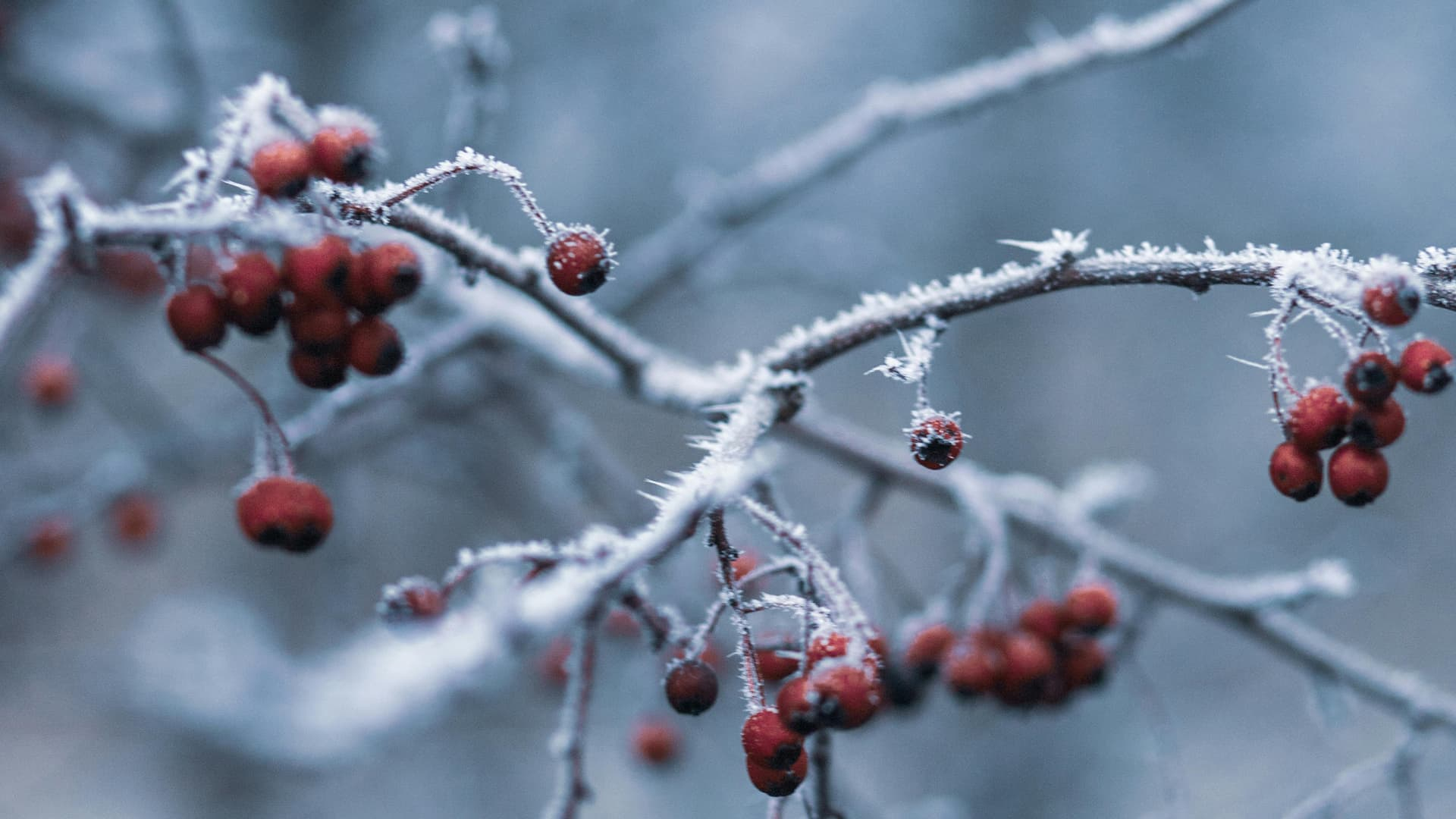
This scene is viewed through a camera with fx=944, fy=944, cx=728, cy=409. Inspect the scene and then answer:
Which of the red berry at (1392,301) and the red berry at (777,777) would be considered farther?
the red berry at (777,777)

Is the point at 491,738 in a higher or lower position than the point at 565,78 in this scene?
lower

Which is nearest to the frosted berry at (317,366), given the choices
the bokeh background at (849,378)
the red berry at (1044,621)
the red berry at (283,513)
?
the red berry at (283,513)

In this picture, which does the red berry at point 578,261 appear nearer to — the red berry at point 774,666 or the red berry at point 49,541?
the red berry at point 774,666

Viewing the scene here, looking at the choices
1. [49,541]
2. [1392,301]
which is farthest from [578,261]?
[49,541]

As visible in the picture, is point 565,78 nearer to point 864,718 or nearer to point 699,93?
point 699,93

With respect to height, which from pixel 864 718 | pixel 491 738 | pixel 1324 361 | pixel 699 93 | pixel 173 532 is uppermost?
pixel 699 93

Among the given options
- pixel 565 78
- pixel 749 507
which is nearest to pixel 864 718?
pixel 749 507

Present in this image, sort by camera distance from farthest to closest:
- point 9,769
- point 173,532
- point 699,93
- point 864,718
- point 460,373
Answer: point 173,532 < point 9,769 < point 699,93 < point 460,373 < point 864,718
